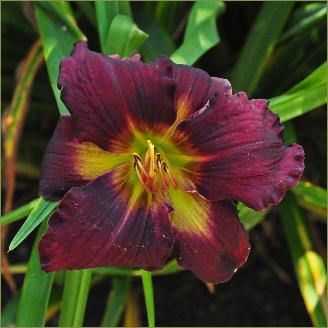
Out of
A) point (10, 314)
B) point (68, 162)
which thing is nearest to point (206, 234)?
point (68, 162)

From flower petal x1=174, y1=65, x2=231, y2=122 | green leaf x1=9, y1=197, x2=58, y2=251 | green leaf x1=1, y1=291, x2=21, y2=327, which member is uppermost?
flower petal x1=174, y1=65, x2=231, y2=122

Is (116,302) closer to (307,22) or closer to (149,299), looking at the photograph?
(149,299)

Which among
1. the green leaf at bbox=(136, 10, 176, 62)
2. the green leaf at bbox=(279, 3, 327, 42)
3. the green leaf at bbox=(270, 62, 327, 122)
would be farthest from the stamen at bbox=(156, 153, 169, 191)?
the green leaf at bbox=(279, 3, 327, 42)

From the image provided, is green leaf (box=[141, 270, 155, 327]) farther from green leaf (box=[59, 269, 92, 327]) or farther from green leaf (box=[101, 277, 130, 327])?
green leaf (box=[101, 277, 130, 327])

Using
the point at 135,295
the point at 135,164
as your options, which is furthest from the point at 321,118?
the point at 135,164

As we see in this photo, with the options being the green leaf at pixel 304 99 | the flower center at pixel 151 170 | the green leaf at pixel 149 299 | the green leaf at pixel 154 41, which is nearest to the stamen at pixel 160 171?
the flower center at pixel 151 170

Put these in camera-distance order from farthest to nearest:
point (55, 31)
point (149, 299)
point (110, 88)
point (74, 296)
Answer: point (55, 31) < point (74, 296) < point (149, 299) < point (110, 88)

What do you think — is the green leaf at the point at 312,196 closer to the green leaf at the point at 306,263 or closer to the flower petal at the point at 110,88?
the green leaf at the point at 306,263

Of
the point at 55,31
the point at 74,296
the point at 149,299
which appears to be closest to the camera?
the point at 149,299
